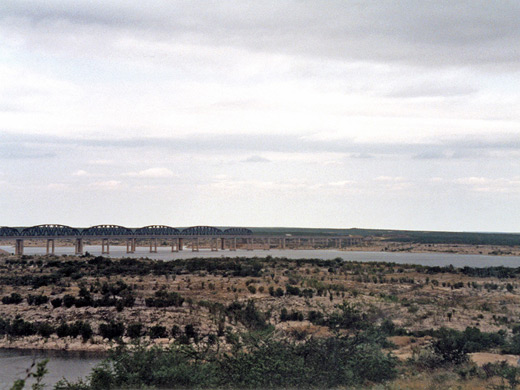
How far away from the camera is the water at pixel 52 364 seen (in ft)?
75.0

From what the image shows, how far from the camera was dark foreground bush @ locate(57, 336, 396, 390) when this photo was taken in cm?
1566

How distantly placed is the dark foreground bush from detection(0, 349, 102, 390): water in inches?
228

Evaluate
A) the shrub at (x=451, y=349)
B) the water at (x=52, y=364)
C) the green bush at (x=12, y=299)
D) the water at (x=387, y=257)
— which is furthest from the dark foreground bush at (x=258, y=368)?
the water at (x=387, y=257)

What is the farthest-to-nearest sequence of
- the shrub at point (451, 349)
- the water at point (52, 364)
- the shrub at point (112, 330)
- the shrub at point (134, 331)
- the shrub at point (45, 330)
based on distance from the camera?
the shrub at point (45, 330)
the shrub at point (112, 330)
the shrub at point (134, 331)
the water at point (52, 364)
the shrub at point (451, 349)

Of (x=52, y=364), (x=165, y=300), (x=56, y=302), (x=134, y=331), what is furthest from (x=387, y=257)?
(x=52, y=364)

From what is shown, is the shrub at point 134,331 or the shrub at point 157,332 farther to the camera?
the shrub at point 134,331

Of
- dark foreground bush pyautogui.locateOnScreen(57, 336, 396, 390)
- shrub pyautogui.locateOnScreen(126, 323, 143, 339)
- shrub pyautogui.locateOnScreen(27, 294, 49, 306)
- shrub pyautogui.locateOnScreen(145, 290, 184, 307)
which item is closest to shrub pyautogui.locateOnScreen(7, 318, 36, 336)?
shrub pyautogui.locateOnScreen(126, 323, 143, 339)

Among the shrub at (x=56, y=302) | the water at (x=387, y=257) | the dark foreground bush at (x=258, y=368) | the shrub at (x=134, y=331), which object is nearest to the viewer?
the dark foreground bush at (x=258, y=368)

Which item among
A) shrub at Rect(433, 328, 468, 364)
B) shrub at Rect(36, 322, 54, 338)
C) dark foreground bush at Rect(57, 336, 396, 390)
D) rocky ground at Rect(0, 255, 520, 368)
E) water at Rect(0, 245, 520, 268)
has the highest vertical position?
dark foreground bush at Rect(57, 336, 396, 390)

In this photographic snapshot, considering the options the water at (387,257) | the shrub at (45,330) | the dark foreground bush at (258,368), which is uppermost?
the dark foreground bush at (258,368)

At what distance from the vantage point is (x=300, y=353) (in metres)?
17.9

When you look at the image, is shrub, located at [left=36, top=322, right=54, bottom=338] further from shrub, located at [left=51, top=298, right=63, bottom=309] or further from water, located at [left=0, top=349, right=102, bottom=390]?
shrub, located at [left=51, top=298, right=63, bottom=309]

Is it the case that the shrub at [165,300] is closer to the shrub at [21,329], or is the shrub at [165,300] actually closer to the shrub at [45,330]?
the shrub at [45,330]

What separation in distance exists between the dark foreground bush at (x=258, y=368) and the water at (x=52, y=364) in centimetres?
580
